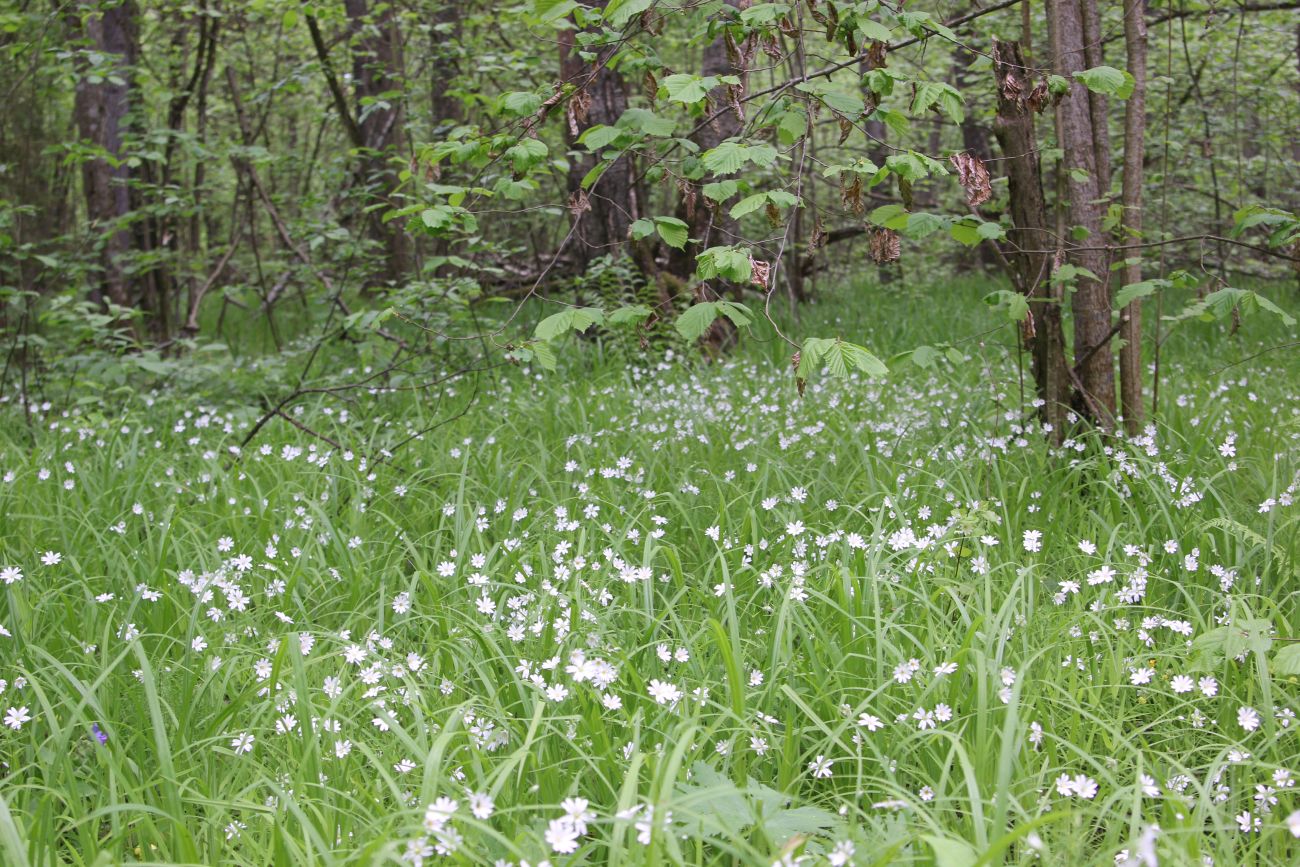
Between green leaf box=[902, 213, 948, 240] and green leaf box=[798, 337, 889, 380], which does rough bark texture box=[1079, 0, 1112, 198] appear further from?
green leaf box=[798, 337, 889, 380]

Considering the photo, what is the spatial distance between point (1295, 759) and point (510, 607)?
192cm

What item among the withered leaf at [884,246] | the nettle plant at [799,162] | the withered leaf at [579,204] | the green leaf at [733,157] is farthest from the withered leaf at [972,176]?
the withered leaf at [579,204]

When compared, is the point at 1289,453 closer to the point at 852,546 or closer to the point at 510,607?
the point at 852,546

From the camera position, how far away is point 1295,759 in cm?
207

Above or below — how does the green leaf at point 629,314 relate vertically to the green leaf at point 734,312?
below

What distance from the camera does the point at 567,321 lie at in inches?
114

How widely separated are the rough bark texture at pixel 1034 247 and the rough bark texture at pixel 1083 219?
9cm

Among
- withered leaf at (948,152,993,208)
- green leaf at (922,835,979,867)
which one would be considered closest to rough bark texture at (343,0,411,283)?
withered leaf at (948,152,993,208)

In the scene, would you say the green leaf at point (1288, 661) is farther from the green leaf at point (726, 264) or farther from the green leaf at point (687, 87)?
the green leaf at point (687, 87)

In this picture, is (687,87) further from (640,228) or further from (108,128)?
(108,128)

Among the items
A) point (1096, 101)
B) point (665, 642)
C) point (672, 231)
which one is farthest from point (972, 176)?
point (1096, 101)

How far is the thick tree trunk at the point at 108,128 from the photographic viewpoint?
7.14m

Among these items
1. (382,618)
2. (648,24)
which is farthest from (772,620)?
(648,24)

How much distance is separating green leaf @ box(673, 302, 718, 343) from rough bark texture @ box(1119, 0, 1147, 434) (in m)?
2.08
